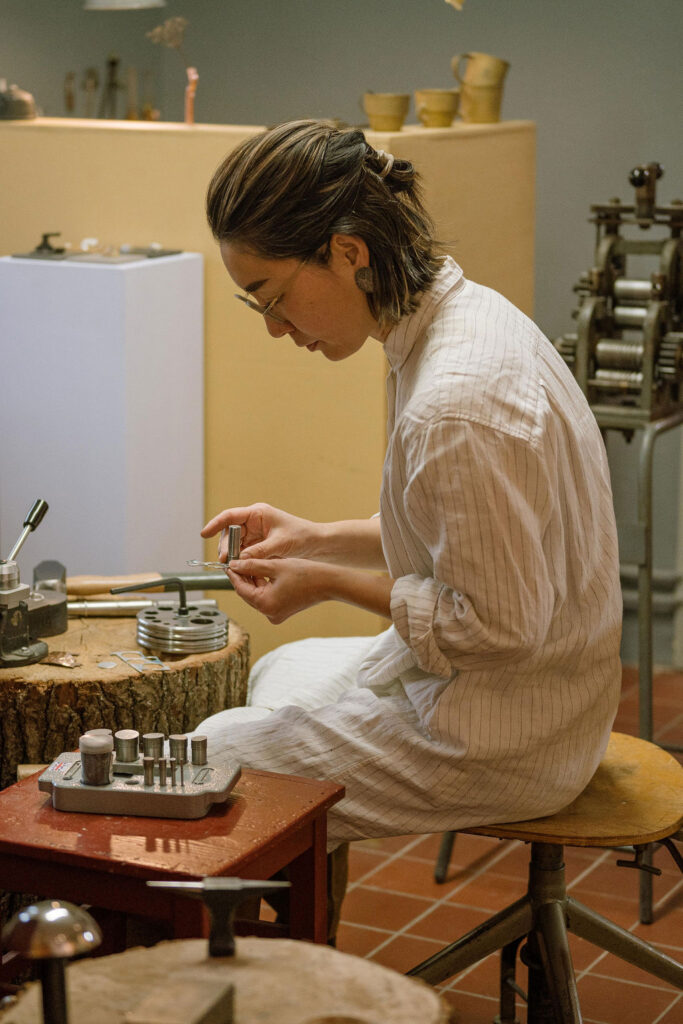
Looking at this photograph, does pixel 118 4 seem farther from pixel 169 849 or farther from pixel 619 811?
pixel 169 849

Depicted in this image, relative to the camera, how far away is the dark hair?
2.13 metres

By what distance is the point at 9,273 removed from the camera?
13.4ft

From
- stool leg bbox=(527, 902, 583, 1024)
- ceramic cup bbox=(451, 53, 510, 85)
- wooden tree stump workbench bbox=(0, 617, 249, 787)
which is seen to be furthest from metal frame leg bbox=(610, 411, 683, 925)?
ceramic cup bbox=(451, 53, 510, 85)

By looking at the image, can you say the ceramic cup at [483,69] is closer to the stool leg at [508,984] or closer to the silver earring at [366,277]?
the silver earring at [366,277]

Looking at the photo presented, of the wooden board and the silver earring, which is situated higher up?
the silver earring

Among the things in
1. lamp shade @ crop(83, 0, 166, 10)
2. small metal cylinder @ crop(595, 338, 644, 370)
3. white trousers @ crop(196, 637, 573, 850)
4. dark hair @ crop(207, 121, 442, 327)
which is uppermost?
lamp shade @ crop(83, 0, 166, 10)

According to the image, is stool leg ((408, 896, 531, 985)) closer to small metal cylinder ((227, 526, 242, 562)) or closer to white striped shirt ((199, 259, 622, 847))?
white striped shirt ((199, 259, 622, 847))

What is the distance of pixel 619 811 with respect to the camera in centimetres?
231

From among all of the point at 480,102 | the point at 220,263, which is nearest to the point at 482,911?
the point at 220,263

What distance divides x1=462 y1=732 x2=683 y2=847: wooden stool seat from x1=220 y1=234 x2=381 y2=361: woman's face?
857 mm

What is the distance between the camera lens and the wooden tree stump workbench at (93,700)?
2.48 metres

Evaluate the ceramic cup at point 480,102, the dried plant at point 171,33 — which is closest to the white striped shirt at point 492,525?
the ceramic cup at point 480,102

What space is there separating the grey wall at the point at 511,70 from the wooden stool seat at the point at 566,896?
9.71ft

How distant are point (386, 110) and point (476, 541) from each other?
7.83 ft
